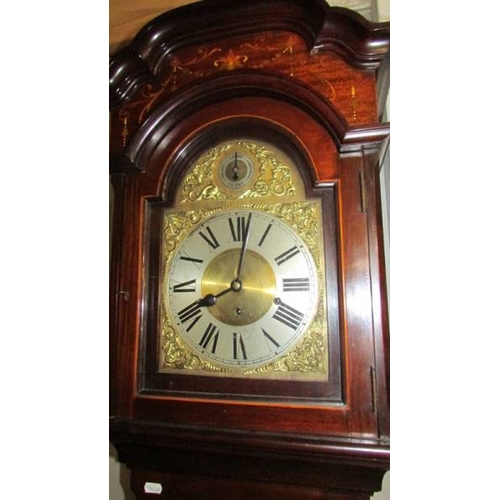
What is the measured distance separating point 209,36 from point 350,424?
84 centimetres

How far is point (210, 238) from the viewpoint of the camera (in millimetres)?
755

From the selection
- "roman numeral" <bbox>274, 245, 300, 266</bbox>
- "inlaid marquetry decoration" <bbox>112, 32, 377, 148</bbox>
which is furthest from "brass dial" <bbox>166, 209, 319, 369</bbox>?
"inlaid marquetry decoration" <bbox>112, 32, 377, 148</bbox>

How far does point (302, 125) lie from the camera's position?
0.73 m

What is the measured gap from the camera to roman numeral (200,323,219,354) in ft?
2.35

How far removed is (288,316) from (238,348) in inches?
4.8

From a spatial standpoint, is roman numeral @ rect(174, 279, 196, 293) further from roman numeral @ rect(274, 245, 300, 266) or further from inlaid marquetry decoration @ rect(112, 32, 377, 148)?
inlaid marquetry decoration @ rect(112, 32, 377, 148)

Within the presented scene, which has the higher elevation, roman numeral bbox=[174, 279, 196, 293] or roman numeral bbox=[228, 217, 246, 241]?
roman numeral bbox=[228, 217, 246, 241]

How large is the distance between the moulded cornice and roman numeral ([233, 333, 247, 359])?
1.96 feet

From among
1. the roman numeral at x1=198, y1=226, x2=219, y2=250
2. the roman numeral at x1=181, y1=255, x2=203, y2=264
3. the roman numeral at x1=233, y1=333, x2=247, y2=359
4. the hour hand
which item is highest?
the roman numeral at x1=198, y1=226, x2=219, y2=250

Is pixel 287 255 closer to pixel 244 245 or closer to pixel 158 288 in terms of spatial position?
pixel 244 245

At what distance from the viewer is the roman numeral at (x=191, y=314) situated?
73 centimetres

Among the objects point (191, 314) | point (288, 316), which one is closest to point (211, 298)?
point (191, 314)

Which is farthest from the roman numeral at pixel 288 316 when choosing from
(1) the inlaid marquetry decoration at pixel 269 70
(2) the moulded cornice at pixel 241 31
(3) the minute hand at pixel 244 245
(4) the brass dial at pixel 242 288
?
(2) the moulded cornice at pixel 241 31

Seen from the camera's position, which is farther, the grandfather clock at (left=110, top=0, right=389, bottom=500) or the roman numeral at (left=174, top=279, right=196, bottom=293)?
the roman numeral at (left=174, top=279, right=196, bottom=293)
